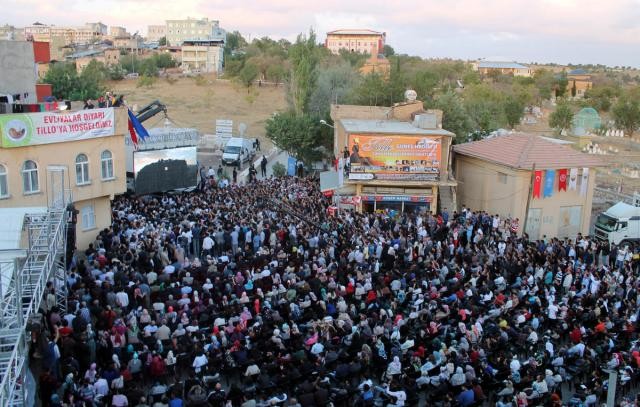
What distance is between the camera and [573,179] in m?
27.2

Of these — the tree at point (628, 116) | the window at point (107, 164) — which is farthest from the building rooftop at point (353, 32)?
the window at point (107, 164)

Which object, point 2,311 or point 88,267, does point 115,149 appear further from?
point 2,311

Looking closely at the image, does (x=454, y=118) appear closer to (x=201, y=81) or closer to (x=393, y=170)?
(x=393, y=170)

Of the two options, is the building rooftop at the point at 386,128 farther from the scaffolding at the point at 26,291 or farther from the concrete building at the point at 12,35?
the concrete building at the point at 12,35

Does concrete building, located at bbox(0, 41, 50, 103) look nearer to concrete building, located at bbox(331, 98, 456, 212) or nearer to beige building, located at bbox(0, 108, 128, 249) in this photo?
beige building, located at bbox(0, 108, 128, 249)

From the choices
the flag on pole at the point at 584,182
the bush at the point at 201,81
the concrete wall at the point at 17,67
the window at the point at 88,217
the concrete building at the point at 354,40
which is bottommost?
the window at the point at 88,217

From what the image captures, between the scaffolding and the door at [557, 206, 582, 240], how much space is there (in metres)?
20.6

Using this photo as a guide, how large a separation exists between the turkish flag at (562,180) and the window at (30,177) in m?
20.6

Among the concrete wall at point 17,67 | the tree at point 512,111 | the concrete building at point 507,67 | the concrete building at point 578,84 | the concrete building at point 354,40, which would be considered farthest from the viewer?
the concrete building at point 354,40

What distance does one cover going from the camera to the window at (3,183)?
63.4ft

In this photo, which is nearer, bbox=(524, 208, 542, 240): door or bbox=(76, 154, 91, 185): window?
bbox=(76, 154, 91, 185): window

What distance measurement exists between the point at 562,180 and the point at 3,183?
2166 centimetres

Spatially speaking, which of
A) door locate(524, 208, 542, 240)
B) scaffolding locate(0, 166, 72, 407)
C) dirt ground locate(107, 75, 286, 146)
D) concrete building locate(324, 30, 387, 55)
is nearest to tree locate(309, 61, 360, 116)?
dirt ground locate(107, 75, 286, 146)

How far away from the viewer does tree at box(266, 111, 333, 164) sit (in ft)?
124
